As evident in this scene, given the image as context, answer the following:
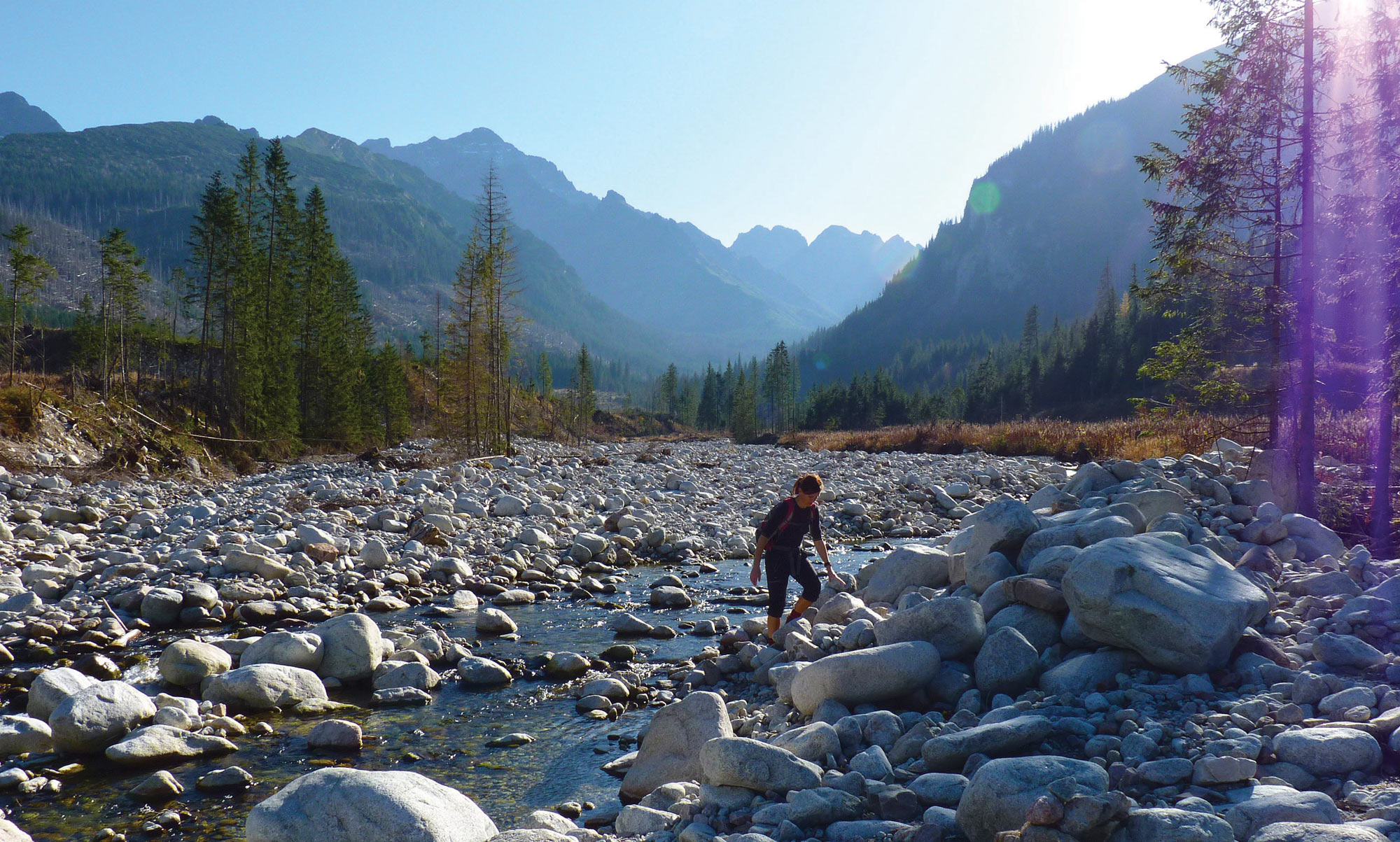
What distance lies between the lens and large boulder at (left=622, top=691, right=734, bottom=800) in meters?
4.39

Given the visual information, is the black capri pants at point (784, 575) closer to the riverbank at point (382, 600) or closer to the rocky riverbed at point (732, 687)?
the rocky riverbed at point (732, 687)

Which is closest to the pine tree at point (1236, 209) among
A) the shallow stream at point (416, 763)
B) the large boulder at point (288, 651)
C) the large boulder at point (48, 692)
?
the shallow stream at point (416, 763)

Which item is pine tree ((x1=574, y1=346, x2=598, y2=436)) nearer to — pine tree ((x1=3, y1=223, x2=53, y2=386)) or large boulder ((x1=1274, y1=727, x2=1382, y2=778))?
pine tree ((x1=3, y1=223, x2=53, y2=386))

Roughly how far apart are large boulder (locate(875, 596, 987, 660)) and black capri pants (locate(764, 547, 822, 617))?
1777mm

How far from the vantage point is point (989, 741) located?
3582 mm

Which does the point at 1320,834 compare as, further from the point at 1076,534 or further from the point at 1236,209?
the point at 1236,209

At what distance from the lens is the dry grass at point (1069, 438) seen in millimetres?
17703

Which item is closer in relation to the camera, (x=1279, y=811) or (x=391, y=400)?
(x=1279, y=811)

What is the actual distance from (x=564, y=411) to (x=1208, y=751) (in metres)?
80.8

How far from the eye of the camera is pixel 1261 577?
5.46 m

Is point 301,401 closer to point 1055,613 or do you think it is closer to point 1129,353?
point 1055,613

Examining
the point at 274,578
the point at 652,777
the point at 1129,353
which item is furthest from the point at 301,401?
the point at 1129,353

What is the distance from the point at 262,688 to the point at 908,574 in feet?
20.2

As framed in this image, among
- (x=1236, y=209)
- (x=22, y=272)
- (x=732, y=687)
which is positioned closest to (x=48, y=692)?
(x=732, y=687)
